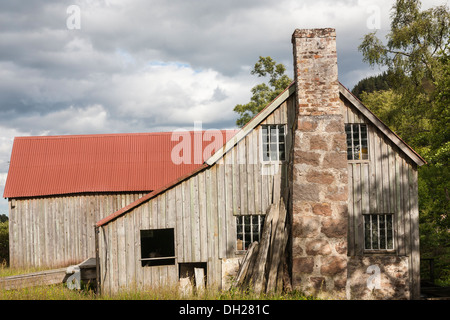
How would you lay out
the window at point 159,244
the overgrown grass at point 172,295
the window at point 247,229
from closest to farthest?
the overgrown grass at point 172,295
the window at point 247,229
the window at point 159,244

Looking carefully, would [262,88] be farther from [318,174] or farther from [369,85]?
[369,85]

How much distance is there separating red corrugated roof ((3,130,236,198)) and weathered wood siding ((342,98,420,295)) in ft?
31.3

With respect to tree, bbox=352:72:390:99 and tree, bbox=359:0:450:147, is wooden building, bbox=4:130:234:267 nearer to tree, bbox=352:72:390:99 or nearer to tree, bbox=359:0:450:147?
tree, bbox=359:0:450:147

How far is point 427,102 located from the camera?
22.4 metres

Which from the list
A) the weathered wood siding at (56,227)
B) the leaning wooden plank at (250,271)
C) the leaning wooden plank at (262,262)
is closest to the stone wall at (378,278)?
the leaning wooden plank at (262,262)

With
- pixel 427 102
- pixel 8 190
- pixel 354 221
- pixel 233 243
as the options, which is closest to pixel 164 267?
pixel 233 243

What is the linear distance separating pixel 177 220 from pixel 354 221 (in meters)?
5.65

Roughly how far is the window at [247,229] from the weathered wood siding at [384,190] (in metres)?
2.93

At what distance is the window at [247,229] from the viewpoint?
1188 cm

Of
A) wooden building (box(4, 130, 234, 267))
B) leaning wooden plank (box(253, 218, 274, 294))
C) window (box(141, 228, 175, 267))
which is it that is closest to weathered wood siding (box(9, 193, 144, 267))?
wooden building (box(4, 130, 234, 267))

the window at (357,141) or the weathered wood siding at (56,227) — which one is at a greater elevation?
the window at (357,141)

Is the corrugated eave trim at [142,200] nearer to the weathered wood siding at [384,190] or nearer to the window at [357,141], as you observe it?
the window at [357,141]
